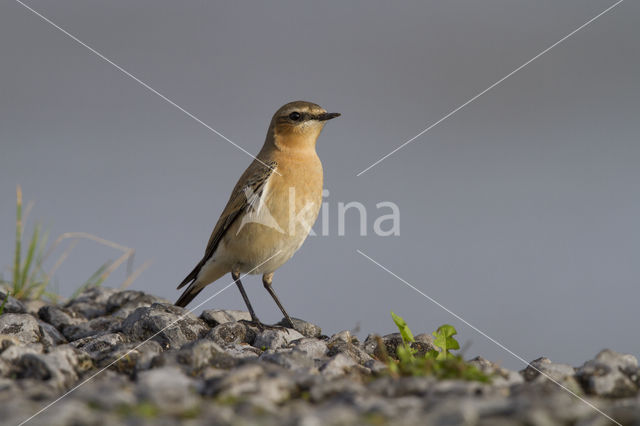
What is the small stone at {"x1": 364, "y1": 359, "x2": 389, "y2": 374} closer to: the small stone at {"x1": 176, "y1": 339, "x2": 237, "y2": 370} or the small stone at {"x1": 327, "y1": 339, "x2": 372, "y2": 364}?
the small stone at {"x1": 327, "y1": 339, "x2": 372, "y2": 364}

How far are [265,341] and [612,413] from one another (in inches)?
137

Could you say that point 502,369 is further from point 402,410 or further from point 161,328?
point 161,328

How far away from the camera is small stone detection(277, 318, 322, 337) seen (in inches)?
273

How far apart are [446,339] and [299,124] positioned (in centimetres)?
364

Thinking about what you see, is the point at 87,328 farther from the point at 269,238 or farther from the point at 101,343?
the point at 269,238

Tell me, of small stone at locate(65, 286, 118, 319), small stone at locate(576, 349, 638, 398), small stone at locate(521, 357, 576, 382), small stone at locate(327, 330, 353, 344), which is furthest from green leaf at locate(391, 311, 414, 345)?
small stone at locate(65, 286, 118, 319)

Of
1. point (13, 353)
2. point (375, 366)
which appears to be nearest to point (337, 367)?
point (375, 366)

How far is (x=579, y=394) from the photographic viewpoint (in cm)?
396

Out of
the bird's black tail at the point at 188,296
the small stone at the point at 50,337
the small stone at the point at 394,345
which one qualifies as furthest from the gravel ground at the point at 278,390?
the bird's black tail at the point at 188,296

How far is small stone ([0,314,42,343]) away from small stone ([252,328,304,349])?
2.01 m

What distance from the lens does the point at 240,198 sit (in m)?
7.45

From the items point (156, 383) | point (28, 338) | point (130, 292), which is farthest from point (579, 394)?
point (130, 292)

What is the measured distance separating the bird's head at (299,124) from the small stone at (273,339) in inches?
99.7

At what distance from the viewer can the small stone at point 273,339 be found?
5801mm
